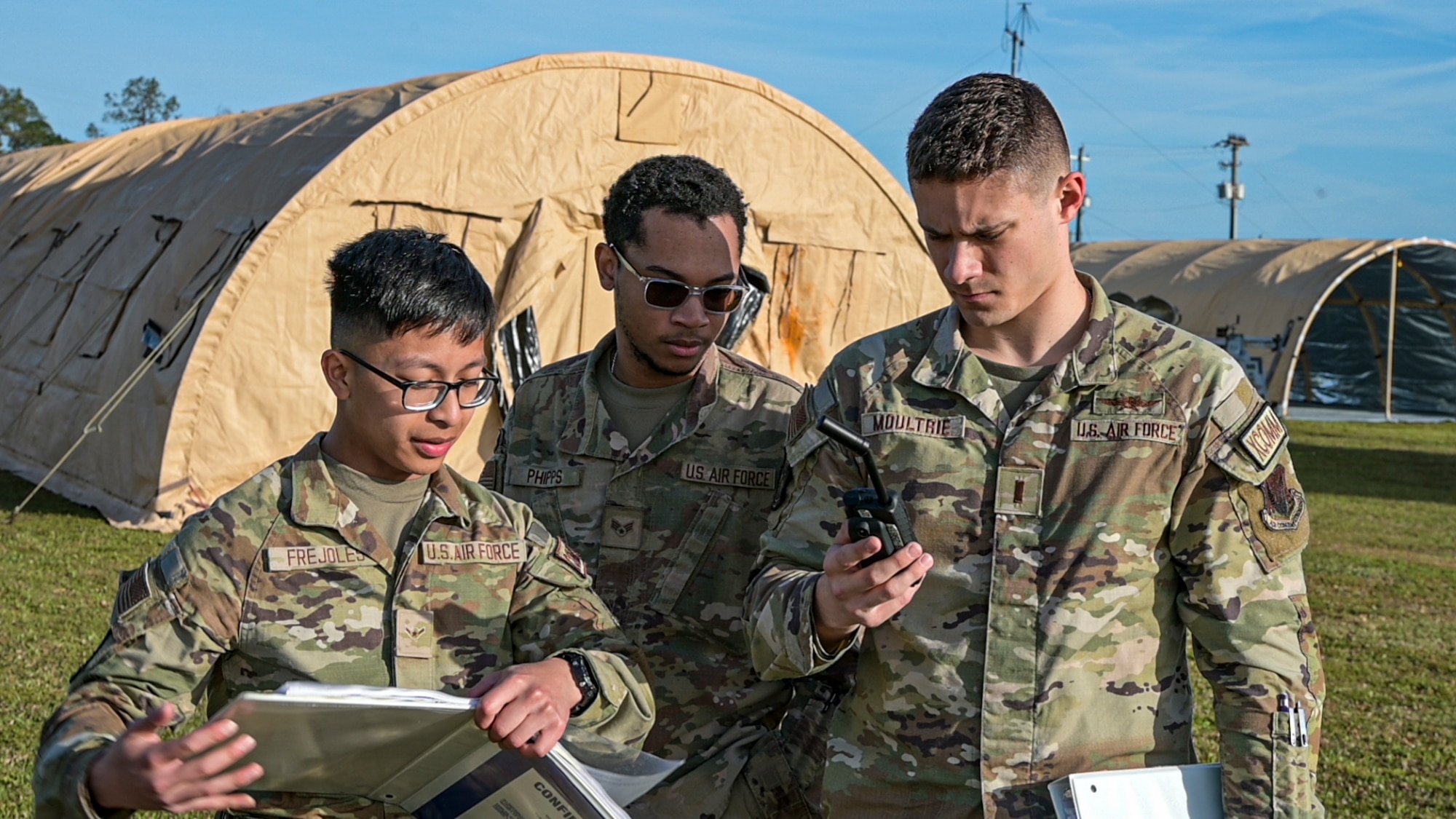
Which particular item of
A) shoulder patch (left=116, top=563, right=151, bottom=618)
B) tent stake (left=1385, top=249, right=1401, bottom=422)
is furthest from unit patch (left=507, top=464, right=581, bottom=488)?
tent stake (left=1385, top=249, right=1401, bottom=422)

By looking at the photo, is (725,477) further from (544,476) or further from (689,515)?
(544,476)

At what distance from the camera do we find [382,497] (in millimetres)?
2502

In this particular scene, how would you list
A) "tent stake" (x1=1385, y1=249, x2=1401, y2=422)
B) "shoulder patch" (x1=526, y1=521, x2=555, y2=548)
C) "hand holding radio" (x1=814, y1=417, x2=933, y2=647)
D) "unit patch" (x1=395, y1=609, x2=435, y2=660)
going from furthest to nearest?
"tent stake" (x1=1385, y1=249, x2=1401, y2=422)
"shoulder patch" (x1=526, y1=521, x2=555, y2=548)
"unit patch" (x1=395, y1=609, x2=435, y2=660)
"hand holding radio" (x1=814, y1=417, x2=933, y2=647)

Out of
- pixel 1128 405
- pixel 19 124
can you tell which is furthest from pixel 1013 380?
pixel 19 124

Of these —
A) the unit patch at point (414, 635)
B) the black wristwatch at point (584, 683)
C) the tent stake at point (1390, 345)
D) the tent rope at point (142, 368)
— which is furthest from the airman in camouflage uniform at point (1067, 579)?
the tent stake at point (1390, 345)

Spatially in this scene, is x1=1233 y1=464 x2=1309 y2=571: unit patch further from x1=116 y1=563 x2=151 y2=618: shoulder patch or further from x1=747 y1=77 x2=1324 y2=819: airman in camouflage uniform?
x1=116 y1=563 x2=151 y2=618: shoulder patch

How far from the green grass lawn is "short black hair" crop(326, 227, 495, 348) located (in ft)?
9.51

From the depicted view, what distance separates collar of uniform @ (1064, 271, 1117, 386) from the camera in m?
2.37

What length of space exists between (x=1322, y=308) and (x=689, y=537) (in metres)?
26.9

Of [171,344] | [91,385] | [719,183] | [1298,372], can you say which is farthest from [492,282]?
[1298,372]

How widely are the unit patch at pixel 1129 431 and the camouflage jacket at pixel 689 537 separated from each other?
96 centimetres

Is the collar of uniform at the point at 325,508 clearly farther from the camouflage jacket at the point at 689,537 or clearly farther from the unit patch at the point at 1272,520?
the unit patch at the point at 1272,520

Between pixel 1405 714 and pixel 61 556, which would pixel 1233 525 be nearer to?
pixel 1405 714

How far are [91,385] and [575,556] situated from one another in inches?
371
